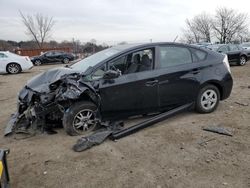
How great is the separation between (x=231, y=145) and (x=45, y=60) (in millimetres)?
22215

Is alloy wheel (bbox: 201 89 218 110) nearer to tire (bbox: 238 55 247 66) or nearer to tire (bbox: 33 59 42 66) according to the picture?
tire (bbox: 238 55 247 66)

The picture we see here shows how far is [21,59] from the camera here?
15.3 meters

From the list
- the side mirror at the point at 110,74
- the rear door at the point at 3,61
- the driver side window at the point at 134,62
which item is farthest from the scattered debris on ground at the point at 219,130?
the rear door at the point at 3,61

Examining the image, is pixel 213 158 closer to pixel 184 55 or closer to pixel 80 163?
pixel 80 163

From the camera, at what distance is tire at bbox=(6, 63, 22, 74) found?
15.1 metres

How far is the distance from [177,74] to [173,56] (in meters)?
0.38

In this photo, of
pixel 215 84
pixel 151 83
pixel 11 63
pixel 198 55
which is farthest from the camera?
pixel 11 63

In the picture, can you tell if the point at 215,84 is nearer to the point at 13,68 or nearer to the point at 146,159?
the point at 146,159

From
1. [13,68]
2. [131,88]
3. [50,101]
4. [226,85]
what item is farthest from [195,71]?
[13,68]

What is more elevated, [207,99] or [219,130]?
[207,99]

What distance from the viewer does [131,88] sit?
469 cm

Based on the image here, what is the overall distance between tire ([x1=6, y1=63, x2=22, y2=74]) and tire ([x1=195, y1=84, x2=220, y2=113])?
1252 cm

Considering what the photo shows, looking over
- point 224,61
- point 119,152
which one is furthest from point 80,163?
point 224,61

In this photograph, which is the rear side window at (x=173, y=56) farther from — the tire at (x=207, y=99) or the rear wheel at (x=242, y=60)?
the rear wheel at (x=242, y=60)
